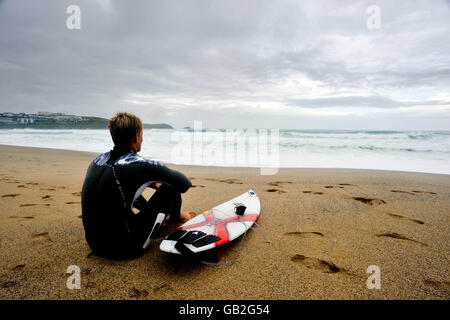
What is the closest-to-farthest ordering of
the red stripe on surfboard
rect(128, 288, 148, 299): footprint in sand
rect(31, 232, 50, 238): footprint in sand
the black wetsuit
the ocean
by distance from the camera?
1. rect(128, 288, 148, 299): footprint in sand
2. the black wetsuit
3. the red stripe on surfboard
4. rect(31, 232, 50, 238): footprint in sand
5. the ocean

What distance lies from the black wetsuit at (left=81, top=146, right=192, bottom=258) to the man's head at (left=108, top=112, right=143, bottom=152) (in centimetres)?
8

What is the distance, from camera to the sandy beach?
1.62 metres

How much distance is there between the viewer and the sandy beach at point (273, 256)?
5.32 ft

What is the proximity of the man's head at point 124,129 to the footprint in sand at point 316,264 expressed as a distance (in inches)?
71.3

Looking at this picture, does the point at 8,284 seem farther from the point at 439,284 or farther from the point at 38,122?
the point at 38,122

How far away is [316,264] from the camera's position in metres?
1.92

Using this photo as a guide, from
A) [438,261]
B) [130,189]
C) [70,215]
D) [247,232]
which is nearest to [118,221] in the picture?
[130,189]

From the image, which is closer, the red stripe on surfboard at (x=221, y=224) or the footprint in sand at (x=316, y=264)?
the footprint in sand at (x=316, y=264)

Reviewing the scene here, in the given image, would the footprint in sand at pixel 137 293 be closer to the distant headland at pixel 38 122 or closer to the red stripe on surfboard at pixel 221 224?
the red stripe on surfboard at pixel 221 224

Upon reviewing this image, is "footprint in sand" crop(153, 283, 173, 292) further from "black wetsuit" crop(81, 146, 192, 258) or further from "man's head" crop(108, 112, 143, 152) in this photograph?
"man's head" crop(108, 112, 143, 152)

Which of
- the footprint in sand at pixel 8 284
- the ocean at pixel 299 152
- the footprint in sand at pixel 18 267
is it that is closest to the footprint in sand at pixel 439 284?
the footprint in sand at pixel 8 284

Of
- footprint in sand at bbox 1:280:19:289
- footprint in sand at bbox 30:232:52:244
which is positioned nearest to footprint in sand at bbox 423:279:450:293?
footprint in sand at bbox 1:280:19:289

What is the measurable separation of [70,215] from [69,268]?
4.27 ft
